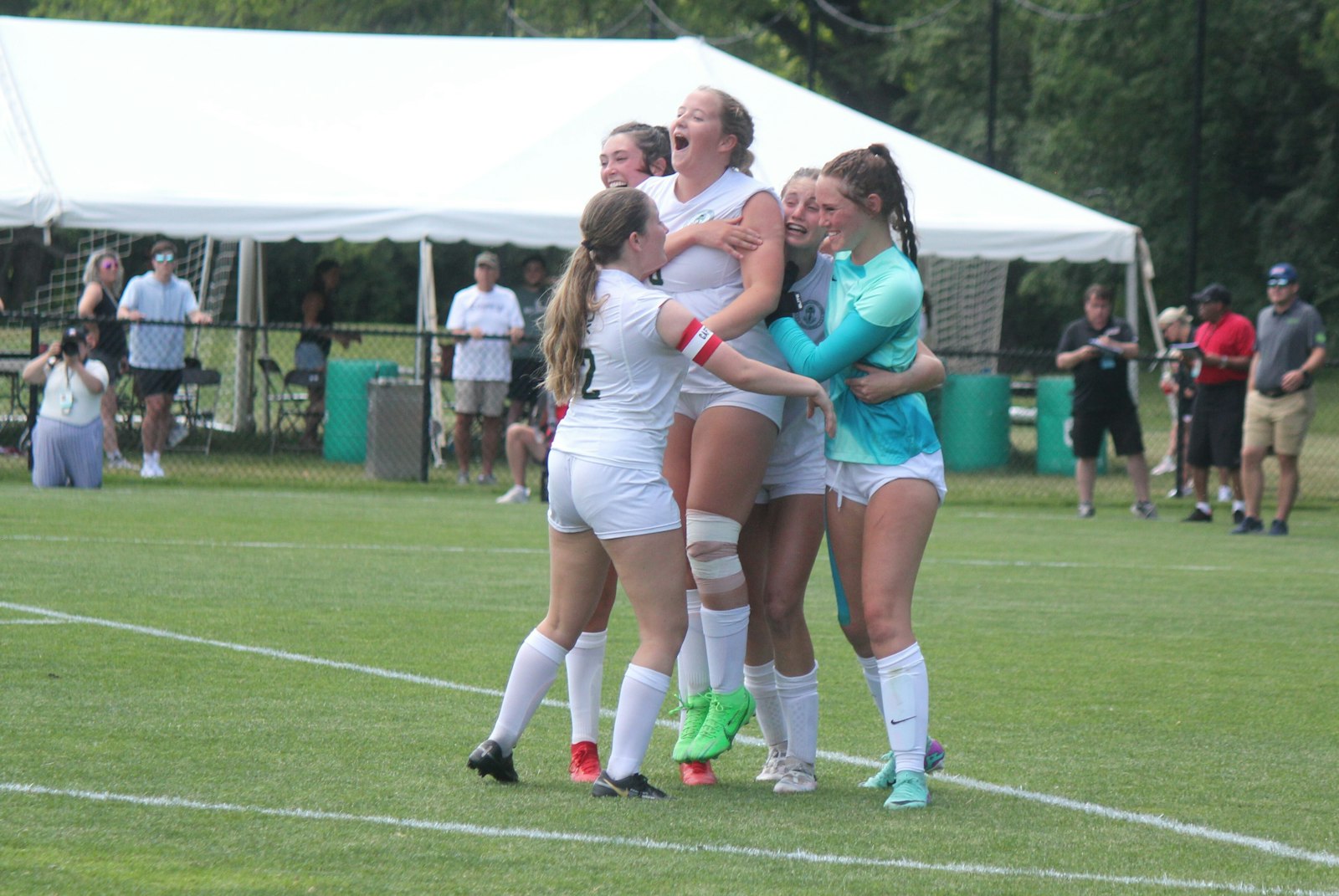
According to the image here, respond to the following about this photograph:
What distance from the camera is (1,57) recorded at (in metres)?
18.1

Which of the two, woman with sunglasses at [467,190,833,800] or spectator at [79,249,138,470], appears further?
spectator at [79,249,138,470]

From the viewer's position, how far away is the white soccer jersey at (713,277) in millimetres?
5055

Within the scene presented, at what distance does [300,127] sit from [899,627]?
49.7 ft

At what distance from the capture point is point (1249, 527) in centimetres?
1424

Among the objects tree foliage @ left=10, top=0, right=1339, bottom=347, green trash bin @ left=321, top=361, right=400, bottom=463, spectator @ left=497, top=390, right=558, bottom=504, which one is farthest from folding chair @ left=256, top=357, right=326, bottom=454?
tree foliage @ left=10, top=0, right=1339, bottom=347

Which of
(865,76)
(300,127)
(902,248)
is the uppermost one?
(865,76)

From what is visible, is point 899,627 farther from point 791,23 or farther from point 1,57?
point 791,23

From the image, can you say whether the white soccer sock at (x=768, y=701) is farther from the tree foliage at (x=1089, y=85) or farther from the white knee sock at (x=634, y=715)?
the tree foliage at (x=1089, y=85)

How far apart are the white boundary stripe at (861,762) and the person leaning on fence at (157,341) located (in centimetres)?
839

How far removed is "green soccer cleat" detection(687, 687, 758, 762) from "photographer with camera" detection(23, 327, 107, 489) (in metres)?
10.3

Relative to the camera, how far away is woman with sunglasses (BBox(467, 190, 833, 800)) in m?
4.68

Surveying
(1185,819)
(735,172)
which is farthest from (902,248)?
(1185,819)

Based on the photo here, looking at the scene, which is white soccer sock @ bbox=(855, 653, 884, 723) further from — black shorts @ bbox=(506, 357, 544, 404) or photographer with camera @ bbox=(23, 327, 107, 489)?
black shorts @ bbox=(506, 357, 544, 404)

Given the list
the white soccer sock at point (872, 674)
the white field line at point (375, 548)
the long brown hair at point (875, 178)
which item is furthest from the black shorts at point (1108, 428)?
the long brown hair at point (875, 178)
